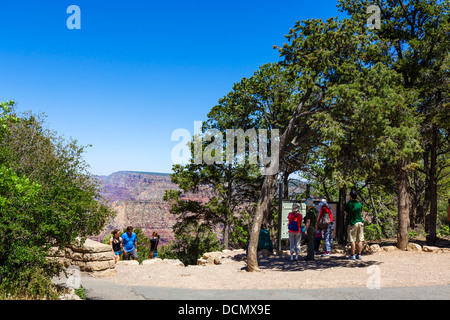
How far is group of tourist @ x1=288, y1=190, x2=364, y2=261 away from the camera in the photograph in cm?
1112

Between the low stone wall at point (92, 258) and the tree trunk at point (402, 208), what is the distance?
1043 centimetres

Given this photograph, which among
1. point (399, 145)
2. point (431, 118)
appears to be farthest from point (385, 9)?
point (399, 145)

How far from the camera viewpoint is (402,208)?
44.6 ft

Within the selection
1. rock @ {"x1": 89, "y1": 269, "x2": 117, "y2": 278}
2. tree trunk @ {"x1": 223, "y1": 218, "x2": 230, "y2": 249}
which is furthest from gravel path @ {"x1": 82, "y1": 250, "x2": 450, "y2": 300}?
tree trunk @ {"x1": 223, "y1": 218, "x2": 230, "y2": 249}

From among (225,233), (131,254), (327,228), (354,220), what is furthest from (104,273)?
(225,233)

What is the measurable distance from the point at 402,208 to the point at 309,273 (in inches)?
227

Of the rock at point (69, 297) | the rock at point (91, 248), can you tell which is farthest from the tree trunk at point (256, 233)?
the rock at point (69, 297)

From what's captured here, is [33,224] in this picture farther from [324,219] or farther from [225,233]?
[225,233]

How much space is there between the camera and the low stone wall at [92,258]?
439 inches

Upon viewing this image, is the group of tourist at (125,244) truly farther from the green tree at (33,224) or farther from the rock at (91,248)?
the green tree at (33,224)

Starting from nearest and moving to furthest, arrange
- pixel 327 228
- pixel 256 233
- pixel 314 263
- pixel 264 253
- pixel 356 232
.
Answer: pixel 356 232 < pixel 256 233 < pixel 314 263 < pixel 327 228 < pixel 264 253

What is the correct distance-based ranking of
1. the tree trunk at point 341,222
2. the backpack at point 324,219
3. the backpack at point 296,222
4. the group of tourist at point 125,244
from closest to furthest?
the backpack at point 296,222 < the backpack at point 324,219 < the group of tourist at point 125,244 < the tree trunk at point 341,222

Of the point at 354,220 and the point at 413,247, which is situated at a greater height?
the point at 354,220
